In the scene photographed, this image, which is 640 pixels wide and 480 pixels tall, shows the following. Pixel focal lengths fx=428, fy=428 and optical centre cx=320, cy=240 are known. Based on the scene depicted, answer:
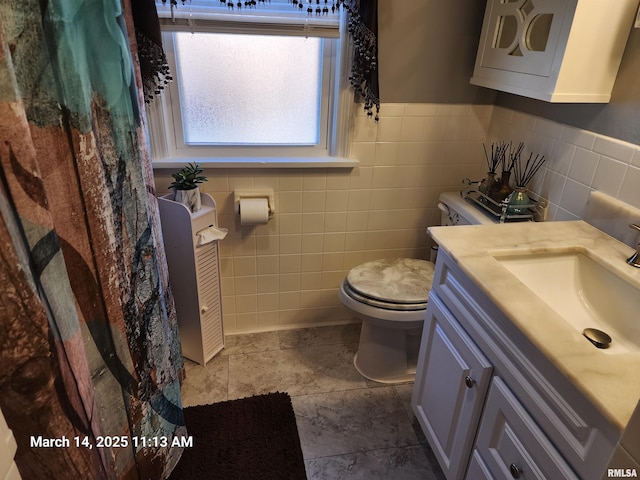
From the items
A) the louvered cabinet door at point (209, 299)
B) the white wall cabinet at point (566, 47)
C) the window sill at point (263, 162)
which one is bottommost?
the louvered cabinet door at point (209, 299)

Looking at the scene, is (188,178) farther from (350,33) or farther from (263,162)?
(350,33)

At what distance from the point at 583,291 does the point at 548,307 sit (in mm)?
346

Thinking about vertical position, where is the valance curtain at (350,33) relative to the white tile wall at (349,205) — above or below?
above

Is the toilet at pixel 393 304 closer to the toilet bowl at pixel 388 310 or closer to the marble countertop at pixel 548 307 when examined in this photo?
the toilet bowl at pixel 388 310

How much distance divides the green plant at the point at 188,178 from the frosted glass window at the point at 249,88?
19 centimetres

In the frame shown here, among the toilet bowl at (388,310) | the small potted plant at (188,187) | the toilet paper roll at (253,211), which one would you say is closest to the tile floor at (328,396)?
the toilet bowl at (388,310)

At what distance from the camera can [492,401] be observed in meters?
1.08

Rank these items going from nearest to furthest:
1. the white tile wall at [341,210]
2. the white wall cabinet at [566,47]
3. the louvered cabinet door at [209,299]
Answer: the white wall cabinet at [566,47] → the louvered cabinet door at [209,299] → the white tile wall at [341,210]

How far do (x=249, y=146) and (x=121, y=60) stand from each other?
807 mm

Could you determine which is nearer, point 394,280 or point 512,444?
point 512,444

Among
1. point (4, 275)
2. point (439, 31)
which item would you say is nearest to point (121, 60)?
point (4, 275)

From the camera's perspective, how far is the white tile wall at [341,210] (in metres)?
1.90

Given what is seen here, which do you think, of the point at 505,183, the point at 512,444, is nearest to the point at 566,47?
the point at 505,183

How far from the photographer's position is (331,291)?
2215 millimetres
